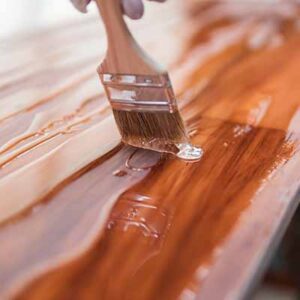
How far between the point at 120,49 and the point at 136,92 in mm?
57

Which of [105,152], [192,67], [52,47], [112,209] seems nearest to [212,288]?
[112,209]

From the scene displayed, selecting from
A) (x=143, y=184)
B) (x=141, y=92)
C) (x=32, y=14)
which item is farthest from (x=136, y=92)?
(x=32, y=14)

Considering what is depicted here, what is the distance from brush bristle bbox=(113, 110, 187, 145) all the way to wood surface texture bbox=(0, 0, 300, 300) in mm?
23

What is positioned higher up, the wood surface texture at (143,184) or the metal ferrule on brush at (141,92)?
the metal ferrule on brush at (141,92)

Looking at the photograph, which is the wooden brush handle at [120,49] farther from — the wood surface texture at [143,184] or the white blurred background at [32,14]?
the white blurred background at [32,14]

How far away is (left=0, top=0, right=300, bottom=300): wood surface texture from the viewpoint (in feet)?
1.65

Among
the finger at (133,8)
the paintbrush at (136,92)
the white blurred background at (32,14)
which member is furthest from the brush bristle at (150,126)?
the white blurred background at (32,14)

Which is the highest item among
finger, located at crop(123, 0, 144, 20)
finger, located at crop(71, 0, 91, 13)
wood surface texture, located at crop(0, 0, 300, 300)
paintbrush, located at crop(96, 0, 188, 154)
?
finger, located at crop(71, 0, 91, 13)

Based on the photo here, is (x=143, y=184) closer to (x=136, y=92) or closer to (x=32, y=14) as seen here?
(x=136, y=92)

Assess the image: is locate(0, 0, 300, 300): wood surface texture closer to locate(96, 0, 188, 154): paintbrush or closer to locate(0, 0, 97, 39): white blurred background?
locate(96, 0, 188, 154): paintbrush

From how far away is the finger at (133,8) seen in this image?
66cm

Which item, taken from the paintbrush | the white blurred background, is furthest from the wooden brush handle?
the white blurred background

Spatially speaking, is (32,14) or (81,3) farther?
(32,14)

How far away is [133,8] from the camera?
66cm
